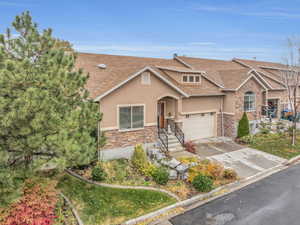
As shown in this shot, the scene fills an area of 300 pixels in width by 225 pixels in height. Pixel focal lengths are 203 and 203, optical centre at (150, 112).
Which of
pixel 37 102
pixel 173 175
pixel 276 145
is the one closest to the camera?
pixel 37 102

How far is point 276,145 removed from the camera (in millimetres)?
16938

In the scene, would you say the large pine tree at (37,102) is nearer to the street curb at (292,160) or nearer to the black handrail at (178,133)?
the black handrail at (178,133)

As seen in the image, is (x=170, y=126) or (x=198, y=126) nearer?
(x=170, y=126)

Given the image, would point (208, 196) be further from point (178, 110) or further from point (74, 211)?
point (178, 110)

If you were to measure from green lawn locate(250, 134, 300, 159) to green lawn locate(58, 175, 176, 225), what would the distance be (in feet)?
35.5

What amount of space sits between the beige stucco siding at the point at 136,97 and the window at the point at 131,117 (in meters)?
0.30

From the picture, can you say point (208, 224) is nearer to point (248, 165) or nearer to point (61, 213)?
point (61, 213)

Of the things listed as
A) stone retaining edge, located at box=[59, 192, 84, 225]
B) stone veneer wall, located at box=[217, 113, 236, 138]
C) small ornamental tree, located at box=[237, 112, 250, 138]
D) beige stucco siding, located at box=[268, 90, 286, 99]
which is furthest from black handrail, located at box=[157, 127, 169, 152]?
beige stucco siding, located at box=[268, 90, 286, 99]

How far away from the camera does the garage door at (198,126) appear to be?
17359mm

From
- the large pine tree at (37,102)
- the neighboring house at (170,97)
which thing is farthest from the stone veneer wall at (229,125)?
the large pine tree at (37,102)

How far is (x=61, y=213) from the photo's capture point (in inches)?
300

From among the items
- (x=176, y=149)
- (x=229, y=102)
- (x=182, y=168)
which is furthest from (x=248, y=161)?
(x=229, y=102)

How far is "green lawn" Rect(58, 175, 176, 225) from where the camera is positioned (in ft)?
25.2

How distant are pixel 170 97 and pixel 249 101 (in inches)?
359
